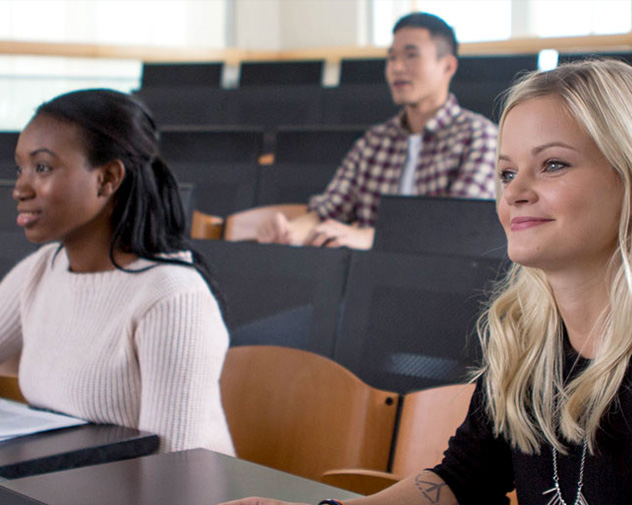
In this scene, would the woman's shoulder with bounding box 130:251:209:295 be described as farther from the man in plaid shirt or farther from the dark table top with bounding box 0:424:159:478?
the man in plaid shirt

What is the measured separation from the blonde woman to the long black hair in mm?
667

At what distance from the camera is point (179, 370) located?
1426 mm

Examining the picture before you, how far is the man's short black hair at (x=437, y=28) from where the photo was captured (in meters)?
3.23

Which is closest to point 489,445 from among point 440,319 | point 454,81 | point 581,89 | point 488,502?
point 488,502

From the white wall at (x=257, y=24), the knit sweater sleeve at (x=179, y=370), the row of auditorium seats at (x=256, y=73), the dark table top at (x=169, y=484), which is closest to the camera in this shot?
the dark table top at (x=169, y=484)

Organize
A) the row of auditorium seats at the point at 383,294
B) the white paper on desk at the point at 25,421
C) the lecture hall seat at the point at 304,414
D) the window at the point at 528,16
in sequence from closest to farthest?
the white paper on desk at the point at 25,421
the lecture hall seat at the point at 304,414
the row of auditorium seats at the point at 383,294
the window at the point at 528,16

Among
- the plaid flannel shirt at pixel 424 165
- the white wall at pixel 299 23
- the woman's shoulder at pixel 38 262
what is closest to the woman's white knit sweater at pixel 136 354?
the woman's shoulder at pixel 38 262

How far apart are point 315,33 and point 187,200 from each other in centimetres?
438

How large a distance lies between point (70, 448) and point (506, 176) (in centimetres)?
63

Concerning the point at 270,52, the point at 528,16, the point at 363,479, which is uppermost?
the point at 528,16

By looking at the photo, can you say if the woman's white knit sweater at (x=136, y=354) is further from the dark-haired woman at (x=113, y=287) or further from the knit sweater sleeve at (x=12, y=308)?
the knit sweater sleeve at (x=12, y=308)

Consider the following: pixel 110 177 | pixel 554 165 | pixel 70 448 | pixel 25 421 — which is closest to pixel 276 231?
pixel 110 177

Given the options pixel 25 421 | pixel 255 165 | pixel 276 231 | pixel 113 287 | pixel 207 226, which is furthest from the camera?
pixel 255 165

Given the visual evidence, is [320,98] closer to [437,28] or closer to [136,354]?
[437,28]
